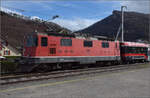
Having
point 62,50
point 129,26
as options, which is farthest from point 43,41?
point 129,26

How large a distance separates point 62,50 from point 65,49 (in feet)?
1.12

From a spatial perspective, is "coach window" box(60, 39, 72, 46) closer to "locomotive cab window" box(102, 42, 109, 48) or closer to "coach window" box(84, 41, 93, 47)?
"coach window" box(84, 41, 93, 47)

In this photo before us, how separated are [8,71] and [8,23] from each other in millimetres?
74054

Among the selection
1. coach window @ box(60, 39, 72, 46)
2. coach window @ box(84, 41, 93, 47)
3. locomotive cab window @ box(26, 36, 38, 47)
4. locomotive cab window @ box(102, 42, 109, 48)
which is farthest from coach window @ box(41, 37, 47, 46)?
locomotive cab window @ box(102, 42, 109, 48)

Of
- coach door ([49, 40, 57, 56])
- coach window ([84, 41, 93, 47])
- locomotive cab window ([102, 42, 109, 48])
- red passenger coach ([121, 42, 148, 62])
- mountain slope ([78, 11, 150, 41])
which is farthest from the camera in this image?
mountain slope ([78, 11, 150, 41])

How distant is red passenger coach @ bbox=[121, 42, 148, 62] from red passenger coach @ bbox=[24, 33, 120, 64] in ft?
9.89

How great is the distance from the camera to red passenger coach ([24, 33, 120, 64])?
13.5m

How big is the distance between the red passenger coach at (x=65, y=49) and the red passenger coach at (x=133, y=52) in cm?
301

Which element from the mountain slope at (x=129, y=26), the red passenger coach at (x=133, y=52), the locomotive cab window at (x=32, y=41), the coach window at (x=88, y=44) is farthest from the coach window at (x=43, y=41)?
the mountain slope at (x=129, y=26)

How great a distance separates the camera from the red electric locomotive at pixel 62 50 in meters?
13.5

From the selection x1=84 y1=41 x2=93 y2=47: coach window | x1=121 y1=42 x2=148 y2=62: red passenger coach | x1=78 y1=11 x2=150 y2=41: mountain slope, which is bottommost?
x1=121 y1=42 x2=148 y2=62: red passenger coach

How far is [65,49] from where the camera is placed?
592 inches

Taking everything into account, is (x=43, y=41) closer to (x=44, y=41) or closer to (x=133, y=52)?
(x=44, y=41)

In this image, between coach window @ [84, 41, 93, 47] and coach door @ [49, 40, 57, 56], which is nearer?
coach door @ [49, 40, 57, 56]
